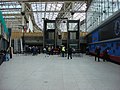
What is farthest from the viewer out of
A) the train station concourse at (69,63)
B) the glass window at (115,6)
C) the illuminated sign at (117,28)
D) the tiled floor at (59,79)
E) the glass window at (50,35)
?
the glass window at (50,35)

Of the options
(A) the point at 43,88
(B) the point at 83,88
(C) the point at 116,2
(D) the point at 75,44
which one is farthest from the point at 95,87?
(D) the point at 75,44

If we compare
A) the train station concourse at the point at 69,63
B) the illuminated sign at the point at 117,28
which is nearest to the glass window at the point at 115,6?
the train station concourse at the point at 69,63

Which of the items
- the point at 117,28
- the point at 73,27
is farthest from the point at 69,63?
the point at 73,27

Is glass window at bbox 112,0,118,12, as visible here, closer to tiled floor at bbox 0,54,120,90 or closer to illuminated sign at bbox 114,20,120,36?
illuminated sign at bbox 114,20,120,36

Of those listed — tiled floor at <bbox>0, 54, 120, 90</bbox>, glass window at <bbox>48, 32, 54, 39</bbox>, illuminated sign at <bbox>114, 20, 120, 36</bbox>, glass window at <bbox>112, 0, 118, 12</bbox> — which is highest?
glass window at <bbox>112, 0, 118, 12</bbox>

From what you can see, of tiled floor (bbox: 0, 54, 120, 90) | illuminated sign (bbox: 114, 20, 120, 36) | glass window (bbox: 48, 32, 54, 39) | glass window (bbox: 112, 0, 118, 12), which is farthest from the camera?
glass window (bbox: 48, 32, 54, 39)

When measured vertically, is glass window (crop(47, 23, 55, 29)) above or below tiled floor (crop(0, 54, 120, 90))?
above

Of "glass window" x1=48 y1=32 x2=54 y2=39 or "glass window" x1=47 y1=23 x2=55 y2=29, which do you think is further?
"glass window" x1=47 y1=23 x2=55 y2=29

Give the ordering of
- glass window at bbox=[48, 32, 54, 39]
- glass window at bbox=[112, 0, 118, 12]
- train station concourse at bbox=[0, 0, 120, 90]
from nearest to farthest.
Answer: train station concourse at bbox=[0, 0, 120, 90] → glass window at bbox=[112, 0, 118, 12] → glass window at bbox=[48, 32, 54, 39]

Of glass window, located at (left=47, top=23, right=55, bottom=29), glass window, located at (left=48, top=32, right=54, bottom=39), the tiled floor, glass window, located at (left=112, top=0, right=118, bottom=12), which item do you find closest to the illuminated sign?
glass window, located at (left=112, top=0, right=118, bottom=12)

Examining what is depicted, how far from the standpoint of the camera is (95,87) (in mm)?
8180

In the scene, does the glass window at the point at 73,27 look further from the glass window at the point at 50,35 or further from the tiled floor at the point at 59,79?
the tiled floor at the point at 59,79

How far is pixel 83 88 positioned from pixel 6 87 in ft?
8.56

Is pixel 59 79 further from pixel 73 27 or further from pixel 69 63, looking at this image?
pixel 73 27
